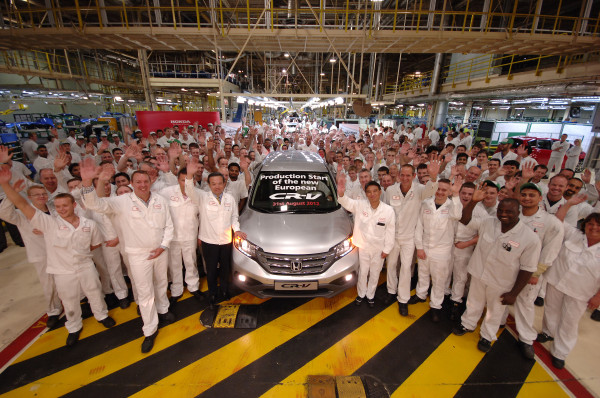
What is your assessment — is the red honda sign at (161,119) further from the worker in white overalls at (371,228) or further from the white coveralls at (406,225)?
the white coveralls at (406,225)

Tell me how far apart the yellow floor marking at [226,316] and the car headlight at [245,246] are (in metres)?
0.89

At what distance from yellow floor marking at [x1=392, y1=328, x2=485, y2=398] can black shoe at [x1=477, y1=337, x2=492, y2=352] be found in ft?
0.16

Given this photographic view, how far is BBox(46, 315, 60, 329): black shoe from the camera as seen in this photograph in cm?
318

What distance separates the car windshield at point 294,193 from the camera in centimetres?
377

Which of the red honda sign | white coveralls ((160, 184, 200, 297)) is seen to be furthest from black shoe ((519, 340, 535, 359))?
the red honda sign

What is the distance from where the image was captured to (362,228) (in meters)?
3.31

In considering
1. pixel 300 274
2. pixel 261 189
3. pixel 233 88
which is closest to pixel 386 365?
pixel 300 274

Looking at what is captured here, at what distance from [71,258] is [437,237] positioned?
4.22 meters

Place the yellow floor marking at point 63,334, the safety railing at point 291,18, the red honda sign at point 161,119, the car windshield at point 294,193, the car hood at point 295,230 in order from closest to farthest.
→ the yellow floor marking at point 63,334 < the car hood at point 295,230 < the car windshield at point 294,193 < the safety railing at point 291,18 < the red honda sign at point 161,119

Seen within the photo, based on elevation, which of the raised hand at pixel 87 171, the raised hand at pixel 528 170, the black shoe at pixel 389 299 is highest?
the raised hand at pixel 87 171

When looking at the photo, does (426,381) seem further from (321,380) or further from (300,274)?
(300,274)

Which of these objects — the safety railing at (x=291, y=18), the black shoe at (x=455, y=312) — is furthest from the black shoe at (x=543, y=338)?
the safety railing at (x=291, y=18)

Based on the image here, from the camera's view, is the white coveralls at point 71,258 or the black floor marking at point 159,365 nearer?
the black floor marking at point 159,365

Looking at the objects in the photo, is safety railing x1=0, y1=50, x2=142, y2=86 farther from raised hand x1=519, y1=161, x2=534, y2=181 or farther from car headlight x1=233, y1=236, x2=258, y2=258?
raised hand x1=519, y1=161, x2=534, y2=181
